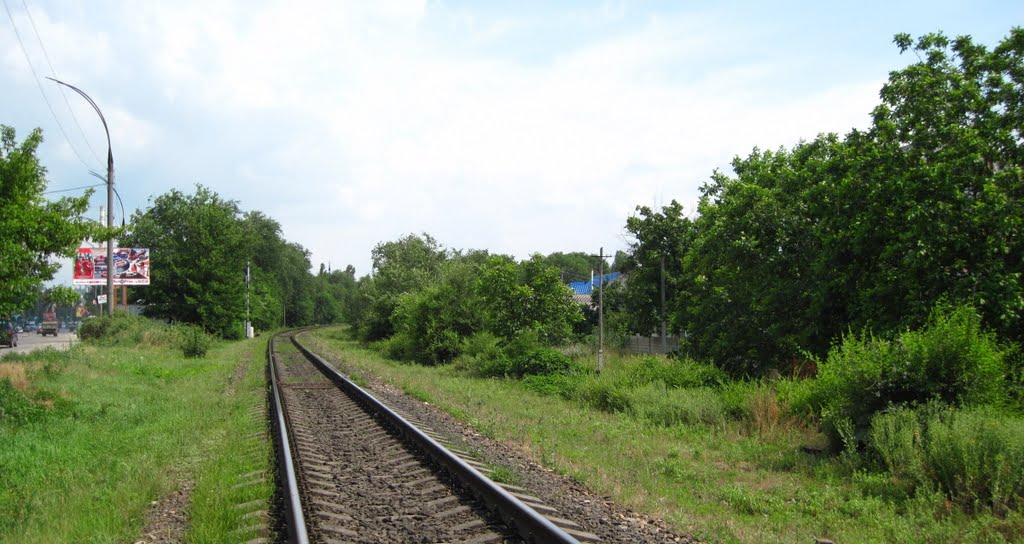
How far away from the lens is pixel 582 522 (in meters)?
6.24

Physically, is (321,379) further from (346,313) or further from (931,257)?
(346,313)

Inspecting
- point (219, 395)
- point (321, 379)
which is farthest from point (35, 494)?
point (321, 379)

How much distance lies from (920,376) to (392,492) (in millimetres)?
6700

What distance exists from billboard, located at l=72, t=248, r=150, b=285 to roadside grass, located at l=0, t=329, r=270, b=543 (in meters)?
21.7

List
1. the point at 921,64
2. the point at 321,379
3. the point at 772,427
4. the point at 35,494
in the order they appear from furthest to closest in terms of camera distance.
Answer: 1. the point at 321,379
2. the point at 921,64
3. the point at 772,427
4. the point at 35,494

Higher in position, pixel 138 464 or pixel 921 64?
pixel 921 64

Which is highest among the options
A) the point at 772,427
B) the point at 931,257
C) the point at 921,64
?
the point at 921,64

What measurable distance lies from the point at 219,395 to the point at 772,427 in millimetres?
12208

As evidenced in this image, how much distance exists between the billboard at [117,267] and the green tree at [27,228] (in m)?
23.4

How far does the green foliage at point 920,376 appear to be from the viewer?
8836mm

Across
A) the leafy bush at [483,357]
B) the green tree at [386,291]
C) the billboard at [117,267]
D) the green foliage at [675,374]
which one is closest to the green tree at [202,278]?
the billboard at [117,267]

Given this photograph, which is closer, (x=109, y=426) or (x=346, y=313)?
(x=109, y=426)

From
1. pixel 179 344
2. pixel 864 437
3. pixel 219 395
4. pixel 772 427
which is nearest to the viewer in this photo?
pixel 864 437

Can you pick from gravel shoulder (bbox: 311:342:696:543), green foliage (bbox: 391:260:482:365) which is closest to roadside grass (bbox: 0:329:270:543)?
gravel shoulder (bbox: 311:342:696:543)
